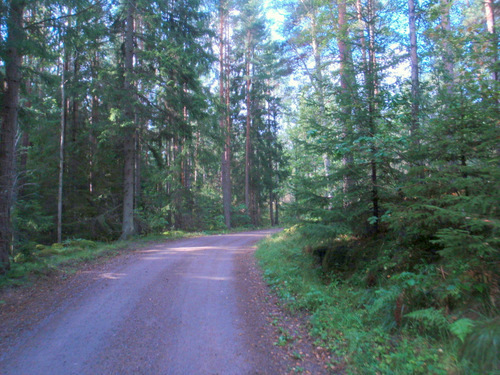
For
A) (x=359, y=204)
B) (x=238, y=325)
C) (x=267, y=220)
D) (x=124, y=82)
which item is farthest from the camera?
(x=267, y=220)

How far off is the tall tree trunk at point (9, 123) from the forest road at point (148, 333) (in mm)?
2695

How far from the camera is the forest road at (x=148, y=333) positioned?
141 inches

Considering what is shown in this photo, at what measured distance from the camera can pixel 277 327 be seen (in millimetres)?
4777

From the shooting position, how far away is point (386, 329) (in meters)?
4.15

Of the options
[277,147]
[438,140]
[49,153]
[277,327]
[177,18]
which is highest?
[177,18]

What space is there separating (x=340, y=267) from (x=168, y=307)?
13.7 ft

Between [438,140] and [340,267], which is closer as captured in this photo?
[438,140]

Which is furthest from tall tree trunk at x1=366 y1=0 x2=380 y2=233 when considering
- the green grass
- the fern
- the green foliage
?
the green grass

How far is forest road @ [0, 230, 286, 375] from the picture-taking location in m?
3.58

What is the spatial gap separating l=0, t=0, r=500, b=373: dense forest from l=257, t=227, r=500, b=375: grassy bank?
3.3 inches

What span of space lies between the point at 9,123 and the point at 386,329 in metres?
9.75

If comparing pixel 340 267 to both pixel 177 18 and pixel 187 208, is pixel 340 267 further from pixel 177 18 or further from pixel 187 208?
pixel 187 208

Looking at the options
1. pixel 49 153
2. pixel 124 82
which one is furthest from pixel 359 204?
pixel 49 153

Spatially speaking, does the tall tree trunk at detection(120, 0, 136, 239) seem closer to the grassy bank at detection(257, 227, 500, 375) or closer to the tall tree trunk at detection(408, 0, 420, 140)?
the grassy bank at detection(257, 227, 500, 375)
